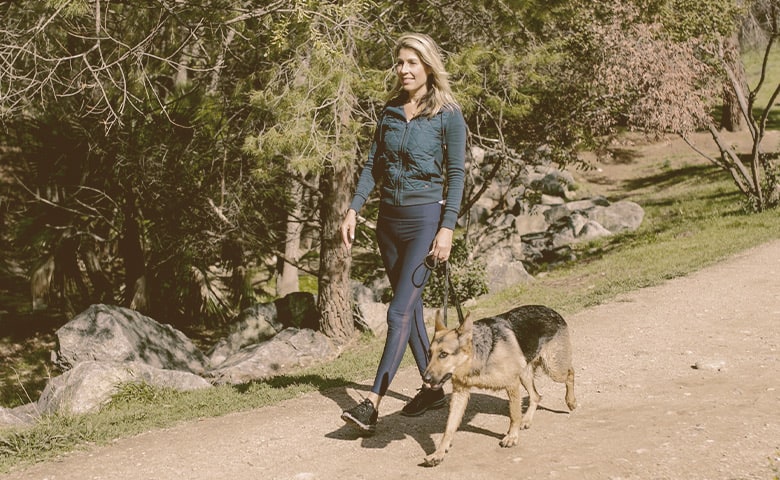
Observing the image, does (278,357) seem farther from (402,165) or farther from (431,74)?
(431,74)

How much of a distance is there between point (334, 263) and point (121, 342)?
2972mm

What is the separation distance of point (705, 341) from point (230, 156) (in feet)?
23.3

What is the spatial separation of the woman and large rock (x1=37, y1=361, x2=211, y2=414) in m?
3.21

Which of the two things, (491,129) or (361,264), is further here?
(361,264)

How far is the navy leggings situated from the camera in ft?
15.0

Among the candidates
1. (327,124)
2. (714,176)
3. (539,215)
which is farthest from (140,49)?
(714,176)

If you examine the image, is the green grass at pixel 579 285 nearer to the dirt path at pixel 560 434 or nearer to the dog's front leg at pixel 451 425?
the dirt path at pixel 560 434

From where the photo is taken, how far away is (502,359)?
439cm

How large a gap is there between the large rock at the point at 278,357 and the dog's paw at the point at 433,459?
17.0 ft

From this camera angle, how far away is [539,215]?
19.0 meters

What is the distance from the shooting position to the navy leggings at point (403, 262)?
15.0ft

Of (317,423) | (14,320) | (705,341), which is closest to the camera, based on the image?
(317,423)

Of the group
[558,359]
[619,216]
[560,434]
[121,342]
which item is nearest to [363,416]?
[560,434]

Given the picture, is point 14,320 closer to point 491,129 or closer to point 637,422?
point 491,129
